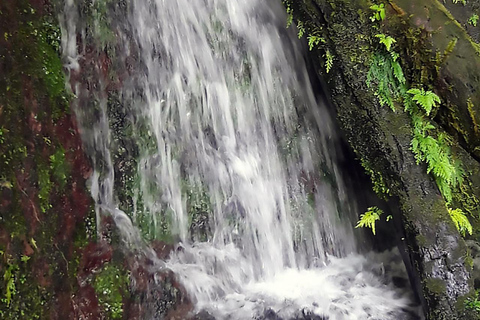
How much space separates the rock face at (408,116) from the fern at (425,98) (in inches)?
7.0

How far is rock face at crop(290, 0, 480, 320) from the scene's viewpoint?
12.9 feet

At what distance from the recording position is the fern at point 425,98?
13.3 ft

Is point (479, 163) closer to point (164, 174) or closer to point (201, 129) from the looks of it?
point (201, 129)

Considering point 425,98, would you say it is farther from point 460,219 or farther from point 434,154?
point 460,219

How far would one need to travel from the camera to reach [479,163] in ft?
14.8

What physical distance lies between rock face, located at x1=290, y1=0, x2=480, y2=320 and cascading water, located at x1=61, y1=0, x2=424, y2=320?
0.67 meters

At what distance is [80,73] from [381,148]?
298cm

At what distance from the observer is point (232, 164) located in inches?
191

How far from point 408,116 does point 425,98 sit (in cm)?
23

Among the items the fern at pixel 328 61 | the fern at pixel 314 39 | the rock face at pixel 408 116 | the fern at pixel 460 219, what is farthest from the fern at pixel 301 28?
the fern at pixel 460 219

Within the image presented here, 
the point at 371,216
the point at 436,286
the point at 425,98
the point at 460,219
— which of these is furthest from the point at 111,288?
the point at 425,98

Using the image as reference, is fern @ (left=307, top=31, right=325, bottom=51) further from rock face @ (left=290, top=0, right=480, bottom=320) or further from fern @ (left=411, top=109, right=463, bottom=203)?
fern @ (left=411, top=109, right=463, bottom=203)

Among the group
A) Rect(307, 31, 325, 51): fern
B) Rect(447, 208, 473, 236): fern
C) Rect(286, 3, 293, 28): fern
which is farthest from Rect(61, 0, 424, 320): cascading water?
Rect(447, 208, 473, 236): fern

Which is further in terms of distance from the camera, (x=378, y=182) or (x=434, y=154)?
(x=378, y=182)
